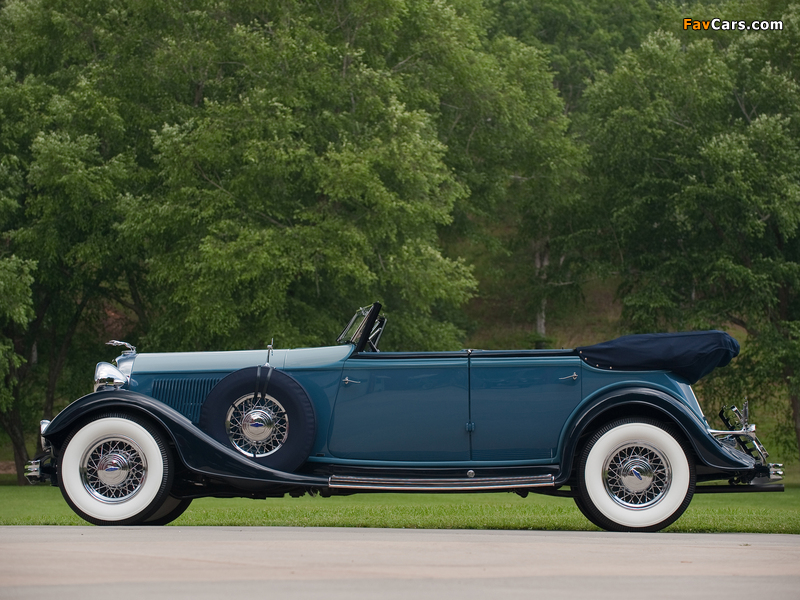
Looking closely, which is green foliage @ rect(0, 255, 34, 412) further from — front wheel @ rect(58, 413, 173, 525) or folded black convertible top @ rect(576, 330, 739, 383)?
folded black convertible top @ rect(576, 330, 739, 383)

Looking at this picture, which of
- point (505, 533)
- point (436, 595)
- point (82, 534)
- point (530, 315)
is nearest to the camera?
point (436, 595)

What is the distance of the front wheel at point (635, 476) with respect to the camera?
7.39 m

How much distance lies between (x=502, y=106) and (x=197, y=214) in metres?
9.51

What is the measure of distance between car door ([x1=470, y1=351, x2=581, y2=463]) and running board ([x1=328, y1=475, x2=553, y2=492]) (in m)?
0.27

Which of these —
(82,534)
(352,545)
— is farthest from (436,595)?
(82,534)

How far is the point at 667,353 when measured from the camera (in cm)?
766

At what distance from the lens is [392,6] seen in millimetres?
22141

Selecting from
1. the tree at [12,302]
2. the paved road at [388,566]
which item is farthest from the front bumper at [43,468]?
the tree at [12,302]

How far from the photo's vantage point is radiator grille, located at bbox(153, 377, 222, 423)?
26.2ft

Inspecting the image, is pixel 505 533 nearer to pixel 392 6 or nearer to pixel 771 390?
pixel 392 6

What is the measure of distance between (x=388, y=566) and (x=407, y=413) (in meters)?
→ 2.69

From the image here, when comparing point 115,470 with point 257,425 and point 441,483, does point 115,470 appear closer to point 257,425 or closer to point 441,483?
point 257,425

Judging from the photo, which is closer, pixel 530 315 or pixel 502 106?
pixel 502 106

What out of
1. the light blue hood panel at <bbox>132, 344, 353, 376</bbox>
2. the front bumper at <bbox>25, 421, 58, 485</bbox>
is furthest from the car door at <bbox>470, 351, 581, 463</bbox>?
the front bumper at <bbox>25, 421, 58, 485</bbox>
